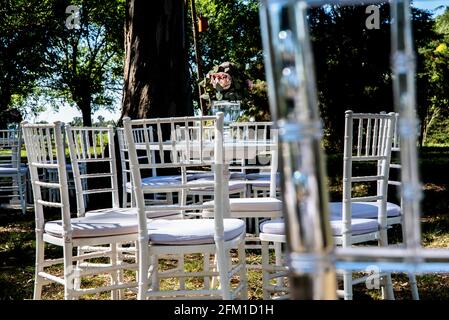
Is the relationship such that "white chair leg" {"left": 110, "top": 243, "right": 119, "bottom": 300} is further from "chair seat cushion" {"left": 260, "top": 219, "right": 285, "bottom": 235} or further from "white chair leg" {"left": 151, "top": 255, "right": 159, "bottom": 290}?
"chair seat cushion" {"left": 260, "top": 219, "right": 285, "bottom": 235}

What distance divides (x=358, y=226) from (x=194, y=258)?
205cm

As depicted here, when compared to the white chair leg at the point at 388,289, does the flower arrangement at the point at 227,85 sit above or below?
above

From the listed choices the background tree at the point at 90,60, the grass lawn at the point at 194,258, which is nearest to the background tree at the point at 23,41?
the background tree at the point at 90,60

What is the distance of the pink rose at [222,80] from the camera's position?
3646 millimetres

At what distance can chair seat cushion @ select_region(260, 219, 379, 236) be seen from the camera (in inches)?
92.8

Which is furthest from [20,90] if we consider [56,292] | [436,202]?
[56,292]

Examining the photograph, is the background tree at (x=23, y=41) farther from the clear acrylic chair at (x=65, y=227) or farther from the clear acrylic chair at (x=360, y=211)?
the clear acrylic chair at (x=360, y=211)

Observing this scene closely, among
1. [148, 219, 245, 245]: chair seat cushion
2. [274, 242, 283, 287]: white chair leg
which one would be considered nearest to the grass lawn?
[274, 242, 283, 287]: white chair leg

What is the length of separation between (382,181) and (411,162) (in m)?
1.89

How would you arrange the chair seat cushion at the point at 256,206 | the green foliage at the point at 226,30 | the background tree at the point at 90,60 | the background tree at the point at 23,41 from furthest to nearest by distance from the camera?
1. the background tree at the point at 90,60
2. the green foliage at the point at 226,30
3. the background tree at the point at 23,41
4. the chair seat cushion at the point at 256,206

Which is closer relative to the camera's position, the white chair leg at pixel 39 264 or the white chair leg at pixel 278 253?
the white chair leg at pixel 39 264

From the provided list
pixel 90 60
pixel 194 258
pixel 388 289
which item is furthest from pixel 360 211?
pixel 90 60

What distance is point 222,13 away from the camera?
56.0ft

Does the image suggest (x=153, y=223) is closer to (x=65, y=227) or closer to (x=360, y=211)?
(x=65, y=227)
